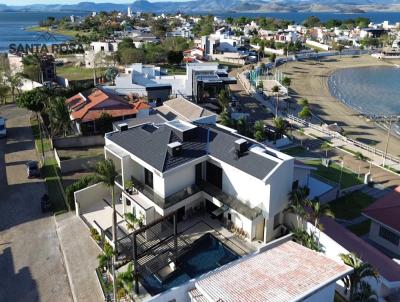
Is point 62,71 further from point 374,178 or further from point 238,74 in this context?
point 374,178

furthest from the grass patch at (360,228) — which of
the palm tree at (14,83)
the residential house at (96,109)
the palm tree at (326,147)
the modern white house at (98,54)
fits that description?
the modern white house at (98,54)

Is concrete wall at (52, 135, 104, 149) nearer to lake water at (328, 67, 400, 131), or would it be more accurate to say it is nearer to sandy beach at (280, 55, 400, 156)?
sandy beach at (280, 55, 400, 156)

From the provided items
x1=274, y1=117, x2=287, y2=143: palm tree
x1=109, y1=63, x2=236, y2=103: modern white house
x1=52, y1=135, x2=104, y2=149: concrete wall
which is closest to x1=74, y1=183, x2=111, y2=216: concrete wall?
x1=52, y1=135, x2=104, y2=149: concrete wall

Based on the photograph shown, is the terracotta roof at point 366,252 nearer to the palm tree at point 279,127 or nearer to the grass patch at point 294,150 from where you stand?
the grass patch at point 294,150

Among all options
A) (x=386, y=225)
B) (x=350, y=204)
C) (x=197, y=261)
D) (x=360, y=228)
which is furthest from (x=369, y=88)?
(x=197, y=261)

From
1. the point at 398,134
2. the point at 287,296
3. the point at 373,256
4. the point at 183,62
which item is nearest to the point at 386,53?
the point at 183,62

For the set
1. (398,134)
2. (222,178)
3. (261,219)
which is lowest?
(398,134)
